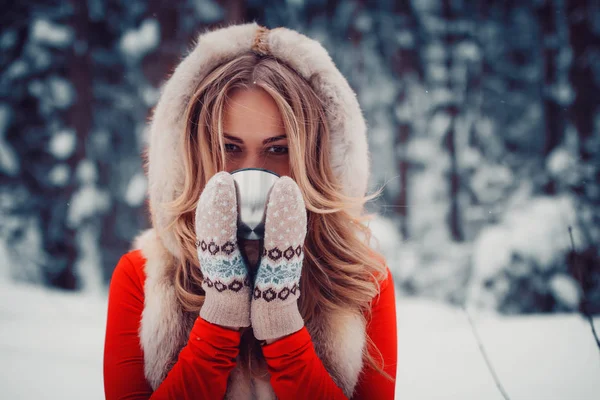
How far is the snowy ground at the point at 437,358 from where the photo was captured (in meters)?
1.54

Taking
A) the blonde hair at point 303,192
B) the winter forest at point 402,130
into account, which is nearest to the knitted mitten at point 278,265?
the blonde hair at point 303,192

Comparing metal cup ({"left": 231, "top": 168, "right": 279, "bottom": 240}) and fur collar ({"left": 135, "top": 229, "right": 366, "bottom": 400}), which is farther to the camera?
fur collar ({"left": 135, "top": 229, "right": 366, "bottom": 400})

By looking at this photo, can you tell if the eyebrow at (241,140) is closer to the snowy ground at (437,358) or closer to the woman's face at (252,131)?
the woman's face at (252,131)

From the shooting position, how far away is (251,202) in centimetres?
92

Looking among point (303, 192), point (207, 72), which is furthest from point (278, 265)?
point (207, 72)

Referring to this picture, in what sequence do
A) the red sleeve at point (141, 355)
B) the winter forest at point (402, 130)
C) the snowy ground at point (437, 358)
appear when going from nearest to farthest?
the red sleeve at point (141, 355)
the snowy ground at point (437, 358)
the winter forest at point (402, 130)

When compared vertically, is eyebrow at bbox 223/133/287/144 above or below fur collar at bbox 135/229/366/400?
above

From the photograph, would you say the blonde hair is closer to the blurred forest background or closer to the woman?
the woman

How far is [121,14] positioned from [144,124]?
3.79 ft

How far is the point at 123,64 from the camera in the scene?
3.89 metres

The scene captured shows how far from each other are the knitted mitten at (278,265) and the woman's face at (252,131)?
→ 196 mm

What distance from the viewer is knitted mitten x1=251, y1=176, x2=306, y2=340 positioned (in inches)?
35.3

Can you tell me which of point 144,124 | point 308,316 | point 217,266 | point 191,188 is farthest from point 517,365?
point 144,124

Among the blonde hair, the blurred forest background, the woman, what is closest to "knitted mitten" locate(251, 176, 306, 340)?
the woman
